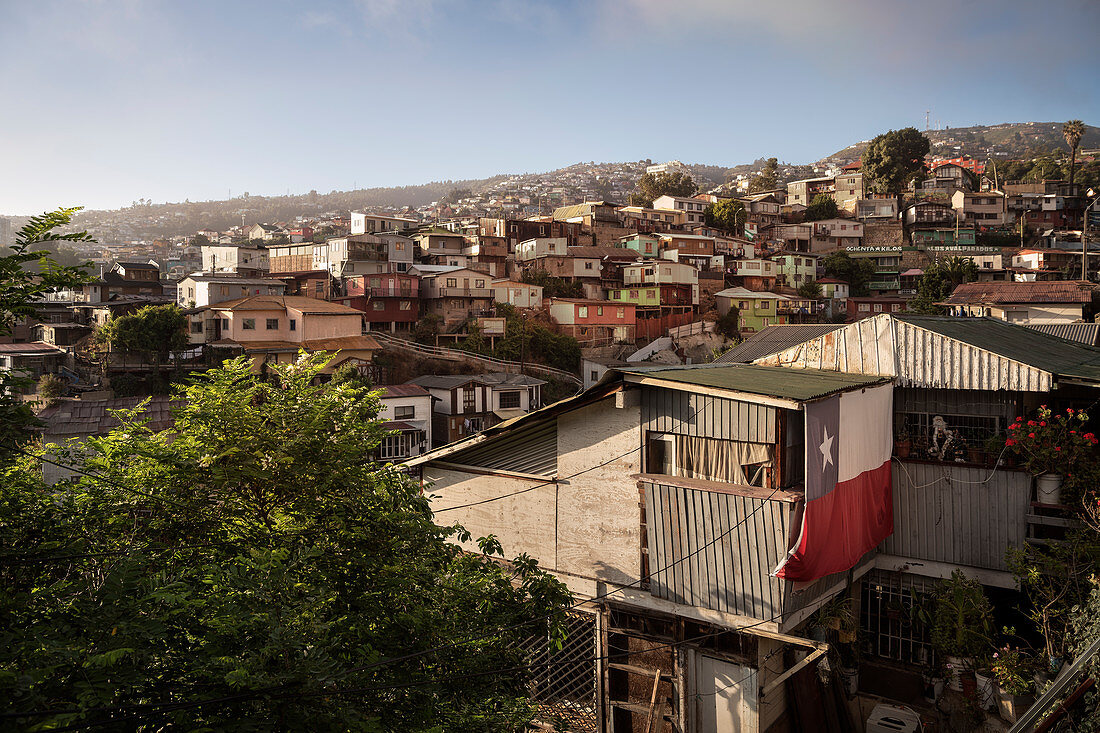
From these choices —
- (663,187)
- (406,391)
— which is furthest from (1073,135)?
(406,391)

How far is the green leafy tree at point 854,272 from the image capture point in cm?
5897

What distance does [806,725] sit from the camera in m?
9.70

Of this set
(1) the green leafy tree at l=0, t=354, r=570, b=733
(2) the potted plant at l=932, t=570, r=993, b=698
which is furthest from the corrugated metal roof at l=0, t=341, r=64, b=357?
(2) the potted plant at l=932, t=570, r=993, b=698

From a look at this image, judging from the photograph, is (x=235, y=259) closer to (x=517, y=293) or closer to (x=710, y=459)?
(x=517, y=293)

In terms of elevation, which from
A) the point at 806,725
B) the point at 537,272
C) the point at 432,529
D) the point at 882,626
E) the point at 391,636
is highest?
the point at 537,272

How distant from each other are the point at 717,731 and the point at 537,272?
1781 inches

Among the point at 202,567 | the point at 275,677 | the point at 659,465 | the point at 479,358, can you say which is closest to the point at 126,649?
the point at 275,677

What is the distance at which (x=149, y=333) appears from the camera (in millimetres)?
36000

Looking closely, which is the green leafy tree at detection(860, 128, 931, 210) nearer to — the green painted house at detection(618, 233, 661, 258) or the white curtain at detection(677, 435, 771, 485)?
the green painted house at detection(618, 233, 661, 258)

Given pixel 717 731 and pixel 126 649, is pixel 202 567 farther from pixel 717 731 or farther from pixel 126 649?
pixel 717 731

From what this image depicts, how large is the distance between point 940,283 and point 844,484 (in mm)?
39060

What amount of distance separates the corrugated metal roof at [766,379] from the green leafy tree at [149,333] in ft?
112

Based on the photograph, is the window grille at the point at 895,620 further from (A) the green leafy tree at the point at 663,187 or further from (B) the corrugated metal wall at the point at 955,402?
(A) the green leafy tree at the point at 663,187

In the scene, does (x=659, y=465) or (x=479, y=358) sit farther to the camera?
(x=479, y=358)
